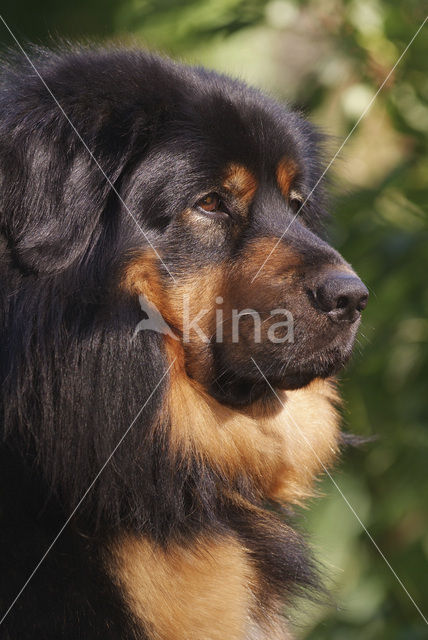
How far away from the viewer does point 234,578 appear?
8.44 ft

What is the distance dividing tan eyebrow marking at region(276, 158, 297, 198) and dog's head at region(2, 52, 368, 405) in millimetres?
127

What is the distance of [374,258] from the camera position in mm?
3641

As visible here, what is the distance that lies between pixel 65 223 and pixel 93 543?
916 millimetres

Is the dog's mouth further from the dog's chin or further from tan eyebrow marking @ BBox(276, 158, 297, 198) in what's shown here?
tan eyebrow marking @ BBox(276, 158, 297, 198)

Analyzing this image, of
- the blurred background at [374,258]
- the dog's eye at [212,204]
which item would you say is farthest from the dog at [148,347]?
the blurred background at [374,258]

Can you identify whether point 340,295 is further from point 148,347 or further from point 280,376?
point 148,347

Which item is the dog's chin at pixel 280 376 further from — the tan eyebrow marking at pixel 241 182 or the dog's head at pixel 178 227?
the tan eyebrow marking at pixel 241 182

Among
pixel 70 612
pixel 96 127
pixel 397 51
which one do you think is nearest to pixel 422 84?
pixel 397 51

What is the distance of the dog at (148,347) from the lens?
2430 millimetres

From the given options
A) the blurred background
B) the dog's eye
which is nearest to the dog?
the dog's eye

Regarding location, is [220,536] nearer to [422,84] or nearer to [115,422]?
[115,422]

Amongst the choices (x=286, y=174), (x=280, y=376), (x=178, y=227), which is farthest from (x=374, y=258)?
(x=178, y=227)

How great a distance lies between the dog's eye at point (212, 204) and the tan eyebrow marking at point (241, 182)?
0.16 ft

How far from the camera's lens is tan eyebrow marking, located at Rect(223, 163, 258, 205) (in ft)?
8.96
